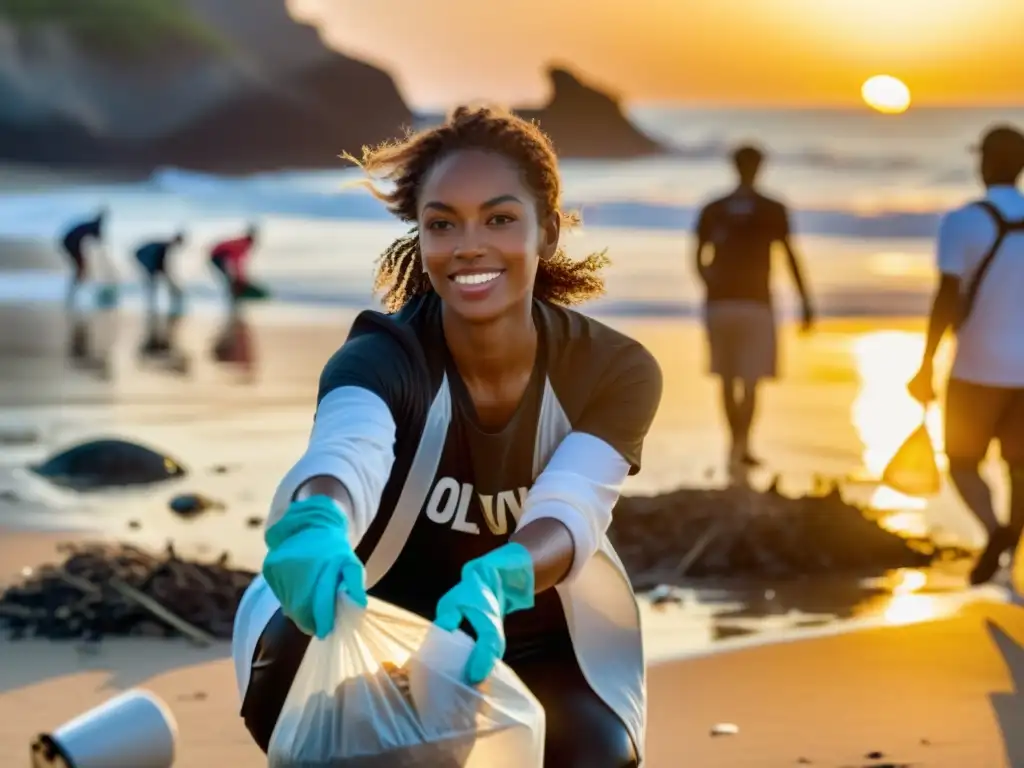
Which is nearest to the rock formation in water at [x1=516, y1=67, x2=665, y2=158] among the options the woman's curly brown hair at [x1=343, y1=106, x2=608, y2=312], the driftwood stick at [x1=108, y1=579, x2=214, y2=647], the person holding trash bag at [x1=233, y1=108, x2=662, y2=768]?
the driftwood stick at [x1=108, y1=579, x2=214, y2=647]

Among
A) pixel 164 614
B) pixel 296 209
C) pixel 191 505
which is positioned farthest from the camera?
pixel 296 209

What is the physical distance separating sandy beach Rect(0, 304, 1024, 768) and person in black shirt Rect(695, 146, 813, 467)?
1.42ft

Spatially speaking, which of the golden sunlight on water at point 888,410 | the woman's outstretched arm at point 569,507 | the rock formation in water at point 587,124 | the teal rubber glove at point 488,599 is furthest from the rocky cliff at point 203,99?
the teal rubber glove at point 488,599

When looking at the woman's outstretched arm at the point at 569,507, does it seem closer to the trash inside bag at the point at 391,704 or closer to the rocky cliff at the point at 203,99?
the trash inside bag at the point at 391,704

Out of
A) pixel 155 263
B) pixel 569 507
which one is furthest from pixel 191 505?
pixel 155 263

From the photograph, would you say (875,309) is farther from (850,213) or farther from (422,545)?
(422,545)

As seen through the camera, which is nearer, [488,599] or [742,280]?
[488,599]

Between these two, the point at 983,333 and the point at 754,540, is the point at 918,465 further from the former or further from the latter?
the point at 754,540

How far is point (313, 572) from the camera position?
2.99 m

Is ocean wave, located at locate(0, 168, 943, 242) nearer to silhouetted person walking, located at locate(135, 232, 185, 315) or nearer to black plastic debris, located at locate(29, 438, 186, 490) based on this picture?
silhouetted person walking, located at locate(135, 232, 185, 315)

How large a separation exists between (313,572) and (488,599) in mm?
285

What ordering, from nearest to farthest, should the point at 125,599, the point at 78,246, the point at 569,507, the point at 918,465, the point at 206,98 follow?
the point at 569,507
the point at 125,599
the point at 918,465
the point at 78,246
the point at 206,98

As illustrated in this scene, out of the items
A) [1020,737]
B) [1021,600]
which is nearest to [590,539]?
[1020,737]

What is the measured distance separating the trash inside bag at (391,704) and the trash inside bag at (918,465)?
16.3 ft
